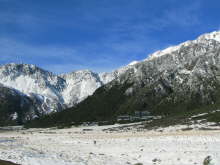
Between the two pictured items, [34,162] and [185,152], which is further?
[185,152]

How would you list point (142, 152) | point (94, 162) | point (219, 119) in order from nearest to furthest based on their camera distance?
1. point (94, 162)
2. point (142, 152)
3. point (219, 119)

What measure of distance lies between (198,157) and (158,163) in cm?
387

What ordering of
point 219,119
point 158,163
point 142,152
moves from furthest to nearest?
point 219,119
point 142,152
point 158,163

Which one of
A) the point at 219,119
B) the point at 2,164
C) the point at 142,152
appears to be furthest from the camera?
the point at 219,119

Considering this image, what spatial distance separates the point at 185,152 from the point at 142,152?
5837mm

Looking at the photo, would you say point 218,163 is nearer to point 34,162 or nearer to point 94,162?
point 94,162

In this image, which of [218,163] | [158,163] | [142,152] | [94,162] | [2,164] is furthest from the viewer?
[142,152]

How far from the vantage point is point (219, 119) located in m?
104

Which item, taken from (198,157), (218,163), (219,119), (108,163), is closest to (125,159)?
(108,163)

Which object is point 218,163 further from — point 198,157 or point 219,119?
point 219,119

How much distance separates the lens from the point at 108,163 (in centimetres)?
3098

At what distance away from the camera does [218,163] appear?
23.3 m


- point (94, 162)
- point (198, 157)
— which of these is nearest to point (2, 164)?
point (94, 162)

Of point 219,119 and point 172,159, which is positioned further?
point 219,119
